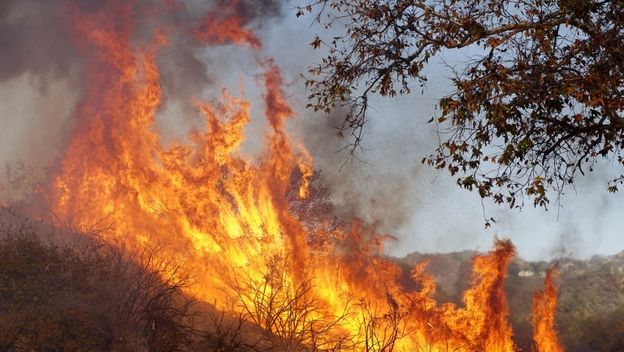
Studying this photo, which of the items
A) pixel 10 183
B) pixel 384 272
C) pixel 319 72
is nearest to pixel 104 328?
pixel 319 72

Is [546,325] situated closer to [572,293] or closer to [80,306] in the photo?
[572,293]

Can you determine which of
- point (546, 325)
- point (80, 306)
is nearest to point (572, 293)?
point (546, 325)

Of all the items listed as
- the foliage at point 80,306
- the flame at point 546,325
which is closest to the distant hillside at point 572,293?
the flame at point 546,325

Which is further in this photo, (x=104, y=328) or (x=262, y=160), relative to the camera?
(x=262, y=160)

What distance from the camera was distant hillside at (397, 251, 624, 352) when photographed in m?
26.6

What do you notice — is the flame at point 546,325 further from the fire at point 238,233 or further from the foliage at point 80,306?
the foliage at point 80,306

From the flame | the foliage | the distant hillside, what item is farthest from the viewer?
the distant hillside

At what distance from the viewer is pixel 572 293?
106ft

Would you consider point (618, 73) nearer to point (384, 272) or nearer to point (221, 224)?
point (384, 272)

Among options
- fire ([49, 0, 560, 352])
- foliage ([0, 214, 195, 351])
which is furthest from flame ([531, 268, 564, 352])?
foliage ([0, 214, 195, 351])

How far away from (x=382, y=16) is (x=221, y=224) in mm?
13432

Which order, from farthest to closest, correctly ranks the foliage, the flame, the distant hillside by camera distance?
the distant hillside → the flame → the foliage

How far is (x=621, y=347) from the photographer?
2466cm

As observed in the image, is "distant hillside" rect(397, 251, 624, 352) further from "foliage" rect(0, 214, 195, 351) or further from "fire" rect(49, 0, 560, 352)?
"foliage" rect(0, 214, 195, 351)
